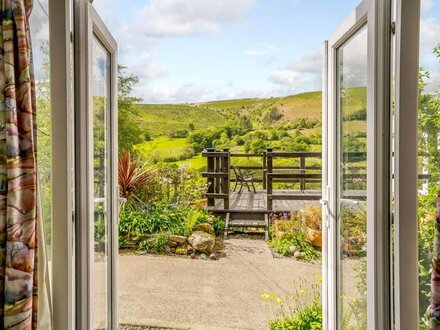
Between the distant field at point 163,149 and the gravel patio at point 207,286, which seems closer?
the gravel patio at point 207,286

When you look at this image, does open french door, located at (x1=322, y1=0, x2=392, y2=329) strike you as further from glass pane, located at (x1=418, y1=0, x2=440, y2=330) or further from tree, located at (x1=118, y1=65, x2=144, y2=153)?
tree, located at (x1=118, y1=65, x2=144, y2=153)

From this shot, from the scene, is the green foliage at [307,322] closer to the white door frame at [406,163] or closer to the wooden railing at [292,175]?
the white door frame at [406,163]

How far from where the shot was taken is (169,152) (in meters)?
4.71

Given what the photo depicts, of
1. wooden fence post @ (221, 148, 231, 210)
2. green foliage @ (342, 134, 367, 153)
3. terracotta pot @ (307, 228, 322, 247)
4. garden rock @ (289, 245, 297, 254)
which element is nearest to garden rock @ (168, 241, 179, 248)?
wooden fence post @ (221, 148, 231, 210)

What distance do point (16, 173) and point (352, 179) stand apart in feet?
4.84

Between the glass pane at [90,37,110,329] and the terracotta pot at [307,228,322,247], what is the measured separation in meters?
2.62

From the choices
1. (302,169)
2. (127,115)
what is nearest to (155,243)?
(127,115)

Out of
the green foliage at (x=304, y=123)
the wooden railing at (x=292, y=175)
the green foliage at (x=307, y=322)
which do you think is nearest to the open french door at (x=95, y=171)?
the green foliage at (x=307, y=322)

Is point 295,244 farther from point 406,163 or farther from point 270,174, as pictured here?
point 406,163

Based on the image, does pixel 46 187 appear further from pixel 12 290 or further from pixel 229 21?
pixel 229 21

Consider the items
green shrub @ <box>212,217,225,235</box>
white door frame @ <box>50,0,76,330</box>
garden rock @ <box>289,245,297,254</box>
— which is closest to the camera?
white door frame @ <box>50,0,76,330</box>

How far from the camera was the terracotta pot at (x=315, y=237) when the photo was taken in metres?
4.05

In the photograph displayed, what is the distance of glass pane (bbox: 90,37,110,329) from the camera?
181cm

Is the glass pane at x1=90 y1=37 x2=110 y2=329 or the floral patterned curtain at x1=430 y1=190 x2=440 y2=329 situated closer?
the floral patterned curtain at x1=430 y1=190 x2=440 y2=329
